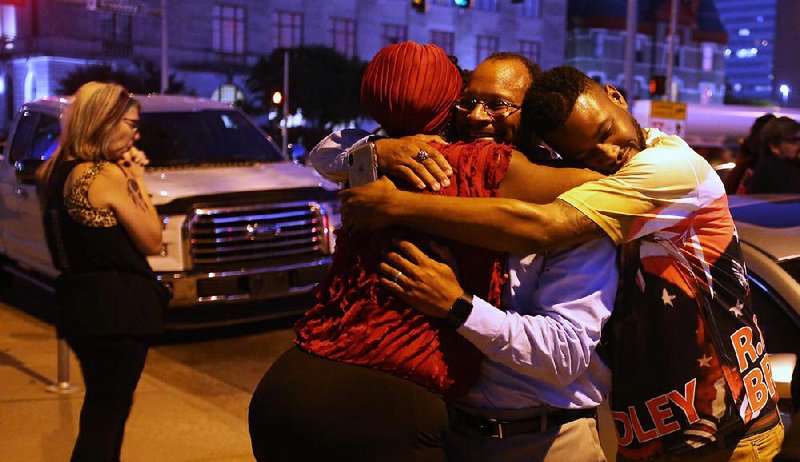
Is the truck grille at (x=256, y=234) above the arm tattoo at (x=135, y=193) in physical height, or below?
below

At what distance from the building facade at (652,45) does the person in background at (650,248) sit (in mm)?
65807

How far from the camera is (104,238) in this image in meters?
4.11

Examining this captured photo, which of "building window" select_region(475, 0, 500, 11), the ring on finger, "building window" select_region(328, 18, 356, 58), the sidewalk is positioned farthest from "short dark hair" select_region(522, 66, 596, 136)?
"building window" select_region(475, 0, 500, 11)

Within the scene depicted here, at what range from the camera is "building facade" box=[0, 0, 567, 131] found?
5034 centimetres

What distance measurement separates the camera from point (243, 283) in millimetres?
8047

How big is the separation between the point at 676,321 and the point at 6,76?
56.2m

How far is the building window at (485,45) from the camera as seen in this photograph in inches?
2581

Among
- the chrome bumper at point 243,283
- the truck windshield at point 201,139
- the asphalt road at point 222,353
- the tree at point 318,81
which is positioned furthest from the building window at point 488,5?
the chrome bumper at point 243,283

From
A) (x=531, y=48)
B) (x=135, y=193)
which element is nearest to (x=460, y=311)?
(x=135, y=193)

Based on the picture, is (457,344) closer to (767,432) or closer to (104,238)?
(767,432)

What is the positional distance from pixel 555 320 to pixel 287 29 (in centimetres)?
5686

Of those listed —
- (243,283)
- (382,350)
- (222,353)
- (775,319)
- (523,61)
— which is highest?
(523,61)

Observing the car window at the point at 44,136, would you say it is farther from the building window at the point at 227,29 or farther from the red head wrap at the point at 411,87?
the building window at the point at 227,29

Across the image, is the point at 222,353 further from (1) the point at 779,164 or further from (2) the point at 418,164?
(2) the point at 418,164
